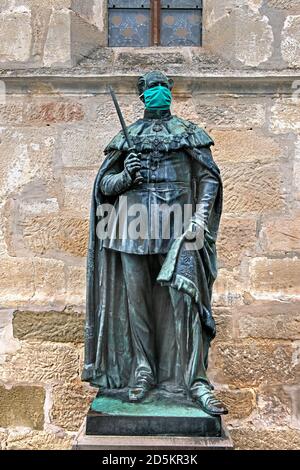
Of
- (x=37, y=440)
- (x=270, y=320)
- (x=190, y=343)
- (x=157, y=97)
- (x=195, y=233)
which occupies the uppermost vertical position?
(x=157, y=97)

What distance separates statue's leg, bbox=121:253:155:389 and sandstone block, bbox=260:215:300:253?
156cm

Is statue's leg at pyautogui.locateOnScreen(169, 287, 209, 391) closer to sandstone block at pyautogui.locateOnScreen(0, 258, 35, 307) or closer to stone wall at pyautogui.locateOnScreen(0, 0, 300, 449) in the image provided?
stone wall at pyautogui.locateOnScreen(0, 0, 300, 449)

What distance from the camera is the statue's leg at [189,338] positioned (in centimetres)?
280

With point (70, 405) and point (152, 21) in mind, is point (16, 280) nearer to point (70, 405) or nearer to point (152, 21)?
point (70, 405)

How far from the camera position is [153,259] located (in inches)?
115

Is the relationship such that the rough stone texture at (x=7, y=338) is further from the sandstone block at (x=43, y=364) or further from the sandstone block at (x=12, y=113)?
the sandstone block at (x=12, y=113)

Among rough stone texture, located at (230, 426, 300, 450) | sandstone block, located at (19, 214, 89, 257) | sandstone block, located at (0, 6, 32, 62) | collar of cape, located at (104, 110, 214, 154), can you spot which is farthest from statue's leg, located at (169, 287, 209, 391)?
sandstone block, located at (0, 6, 32, 62)

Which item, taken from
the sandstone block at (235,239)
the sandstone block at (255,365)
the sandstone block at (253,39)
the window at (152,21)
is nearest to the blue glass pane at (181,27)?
the window at (152,21)

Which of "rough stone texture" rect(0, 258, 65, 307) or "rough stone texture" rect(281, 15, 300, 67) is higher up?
"rough stone texture" rect(281, 15, 300, 67)

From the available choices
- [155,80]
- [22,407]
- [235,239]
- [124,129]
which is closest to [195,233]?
[124,129]

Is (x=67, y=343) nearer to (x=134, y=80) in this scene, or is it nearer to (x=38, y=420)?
(x=38, y=420)

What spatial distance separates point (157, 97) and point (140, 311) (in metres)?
0.92

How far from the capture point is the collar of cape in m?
2.88

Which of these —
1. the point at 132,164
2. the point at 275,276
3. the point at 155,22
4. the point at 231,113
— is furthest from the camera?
the point at 155,22
